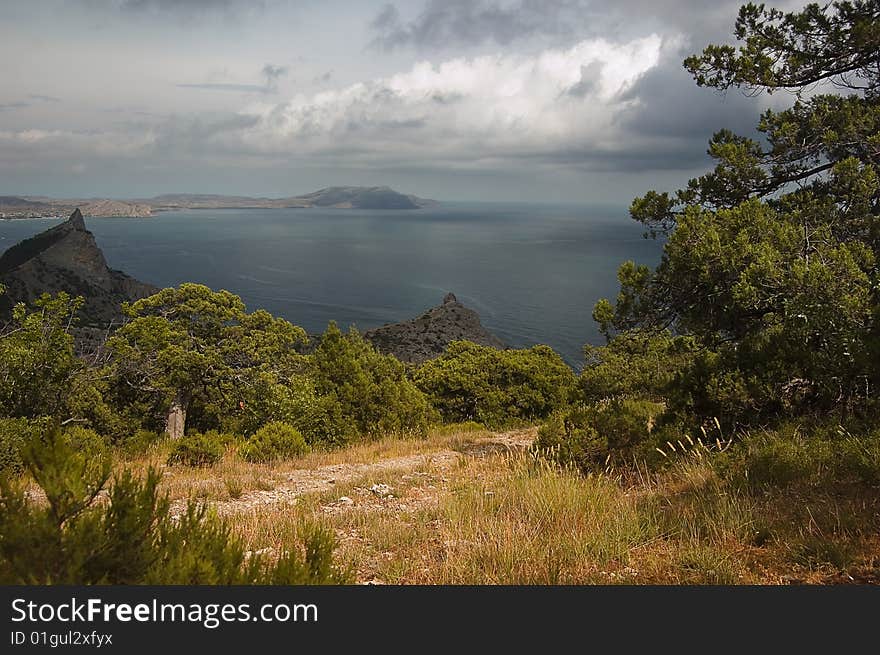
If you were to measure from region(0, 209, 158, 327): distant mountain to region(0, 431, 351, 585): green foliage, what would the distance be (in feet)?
215

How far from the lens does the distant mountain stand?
215 ft

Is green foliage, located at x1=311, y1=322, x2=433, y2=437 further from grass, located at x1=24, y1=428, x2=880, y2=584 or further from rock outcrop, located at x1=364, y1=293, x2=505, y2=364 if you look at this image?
rock outcrop, located at x1=364, y1=293, x2=505, y2=364

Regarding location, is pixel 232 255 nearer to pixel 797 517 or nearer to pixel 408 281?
pixel 408 281

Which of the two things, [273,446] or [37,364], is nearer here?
[273,446]

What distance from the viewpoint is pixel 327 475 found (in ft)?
28.7

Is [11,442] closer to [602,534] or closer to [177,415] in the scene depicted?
[177,415]

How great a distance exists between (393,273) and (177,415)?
319 feet

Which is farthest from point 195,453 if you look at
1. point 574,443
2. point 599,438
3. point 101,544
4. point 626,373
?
point 626,373

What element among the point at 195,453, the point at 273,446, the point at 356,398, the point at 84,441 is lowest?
the point at 356,398

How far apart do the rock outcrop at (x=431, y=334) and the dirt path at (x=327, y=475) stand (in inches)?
1467

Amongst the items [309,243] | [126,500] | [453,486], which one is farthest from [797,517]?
[309,243]

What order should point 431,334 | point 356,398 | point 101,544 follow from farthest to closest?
point 431,334 → point 356,398 → point 101,544

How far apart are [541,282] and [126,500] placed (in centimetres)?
10109

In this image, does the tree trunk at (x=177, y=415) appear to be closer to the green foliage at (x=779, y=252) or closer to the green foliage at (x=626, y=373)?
the green foliage at (x=626, y=373)
